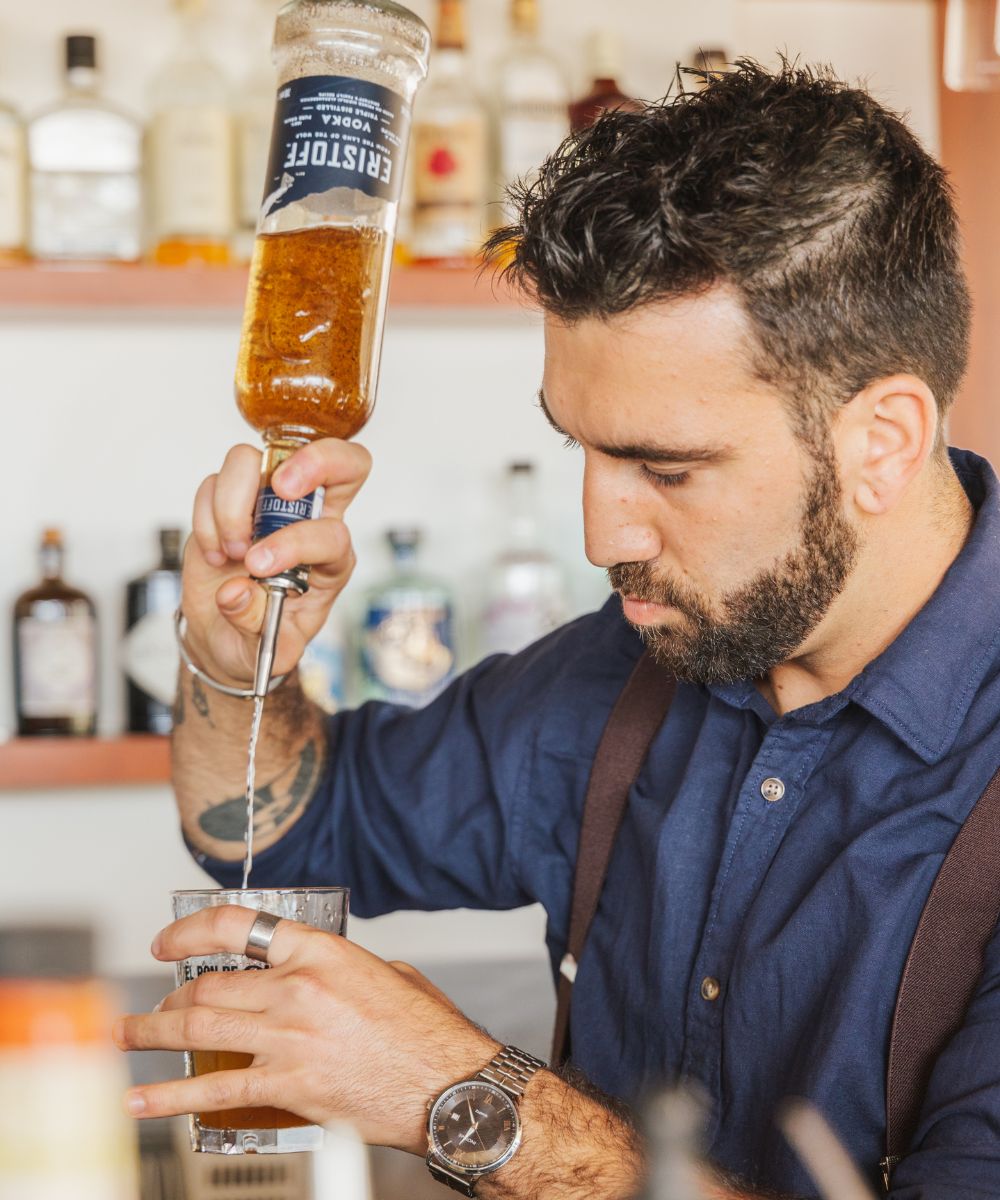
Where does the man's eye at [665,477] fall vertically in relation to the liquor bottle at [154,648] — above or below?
above

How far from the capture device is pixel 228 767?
139 centimetres

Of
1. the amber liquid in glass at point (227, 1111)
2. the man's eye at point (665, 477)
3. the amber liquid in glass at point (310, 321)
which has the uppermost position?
the amber liquid in glass at point (310, 321)

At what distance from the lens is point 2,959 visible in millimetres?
1992

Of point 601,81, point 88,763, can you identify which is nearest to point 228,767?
point 88,763

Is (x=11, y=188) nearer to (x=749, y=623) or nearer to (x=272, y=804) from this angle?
(x=272, y=804)

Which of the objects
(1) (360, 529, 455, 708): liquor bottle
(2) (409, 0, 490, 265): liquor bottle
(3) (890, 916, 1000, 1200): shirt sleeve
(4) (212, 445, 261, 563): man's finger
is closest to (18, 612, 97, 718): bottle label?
(1) (360, 529, 455, 708): liquor bottle

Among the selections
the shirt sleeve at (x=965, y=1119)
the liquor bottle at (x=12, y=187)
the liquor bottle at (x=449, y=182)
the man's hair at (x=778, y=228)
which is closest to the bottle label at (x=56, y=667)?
the liquor bottle at (x=12, y=187)

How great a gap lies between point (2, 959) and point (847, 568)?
1.38 meters

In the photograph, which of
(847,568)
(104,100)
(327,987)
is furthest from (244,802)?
(104,100)

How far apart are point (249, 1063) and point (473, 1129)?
16 centimetres

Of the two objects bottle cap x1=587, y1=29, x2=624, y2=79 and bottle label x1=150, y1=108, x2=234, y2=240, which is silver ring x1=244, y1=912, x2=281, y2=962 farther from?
bottle cap x1=587, y1=29, x2=624, y2=79

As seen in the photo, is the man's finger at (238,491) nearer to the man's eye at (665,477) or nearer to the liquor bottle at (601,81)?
the man's eye at (665,477)

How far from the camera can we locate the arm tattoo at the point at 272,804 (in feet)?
4.59

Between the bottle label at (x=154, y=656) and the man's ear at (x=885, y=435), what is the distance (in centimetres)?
103
